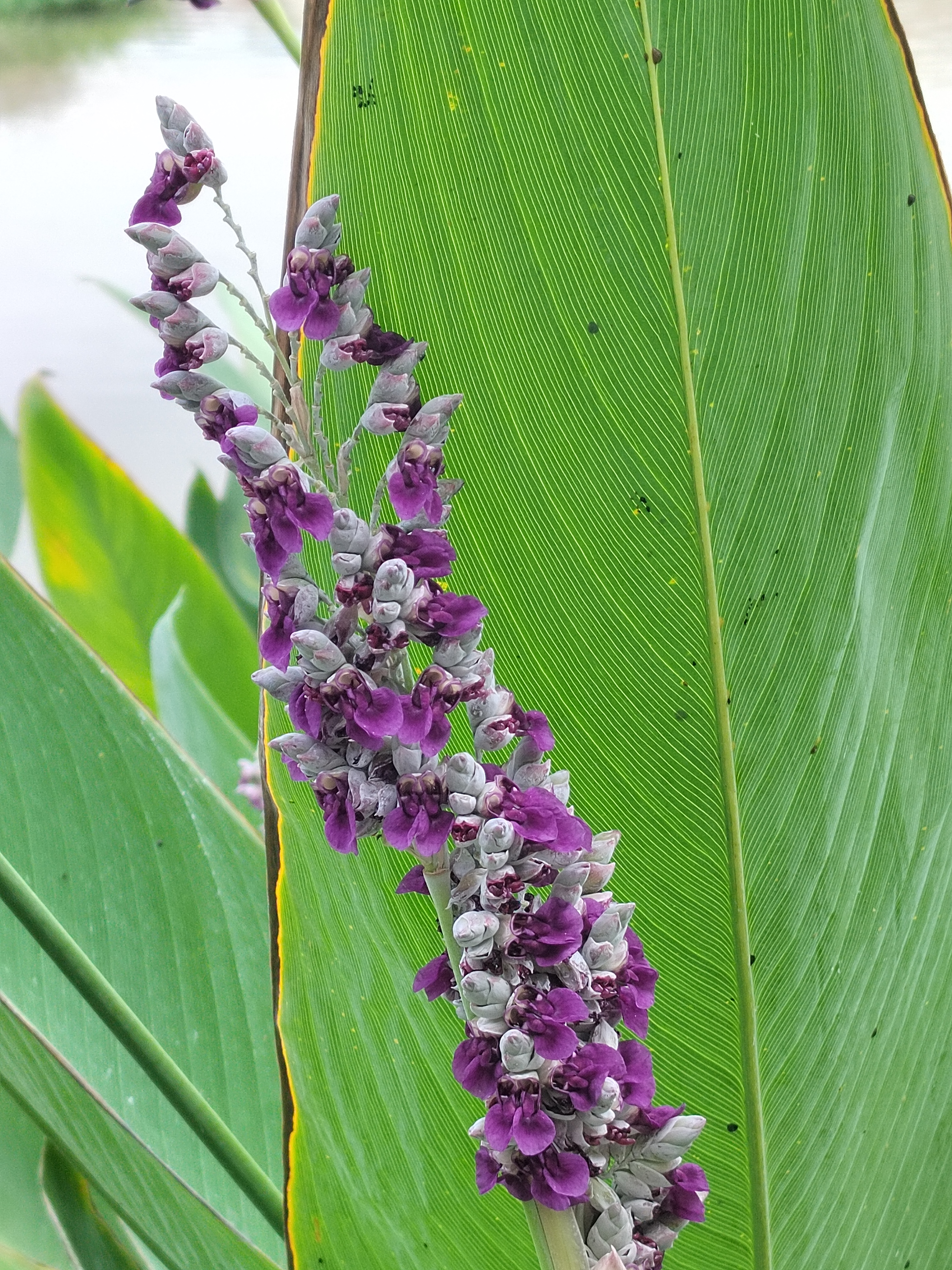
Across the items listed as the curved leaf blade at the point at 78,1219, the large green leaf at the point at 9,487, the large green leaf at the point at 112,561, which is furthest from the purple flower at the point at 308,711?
the large green leaf at the point at 9,487

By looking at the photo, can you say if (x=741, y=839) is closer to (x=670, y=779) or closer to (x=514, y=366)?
(x=670, y=779)

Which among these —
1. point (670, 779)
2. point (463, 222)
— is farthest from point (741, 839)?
point (463, 222)

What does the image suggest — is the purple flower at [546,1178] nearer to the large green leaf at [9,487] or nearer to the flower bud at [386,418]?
the flower bud at [386,418]

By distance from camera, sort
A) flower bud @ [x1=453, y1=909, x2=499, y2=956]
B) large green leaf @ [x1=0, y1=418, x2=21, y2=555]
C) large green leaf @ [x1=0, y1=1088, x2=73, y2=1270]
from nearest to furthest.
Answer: flower bud @ [x1=453, y1=909, x2=499, y2=956], large green leaf @ [x1=0, y1=1088, x2=73, y2=1270], large green leaf @ [x1=0, y1=418, x2=21, y2=555]

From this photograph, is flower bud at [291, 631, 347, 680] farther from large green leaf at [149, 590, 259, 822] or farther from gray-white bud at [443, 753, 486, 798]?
large green leaf at [149, 590, 259, 822]

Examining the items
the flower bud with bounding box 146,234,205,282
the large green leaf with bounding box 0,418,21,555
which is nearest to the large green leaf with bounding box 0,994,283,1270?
the flower bud with bounding box 146,234,205,282
